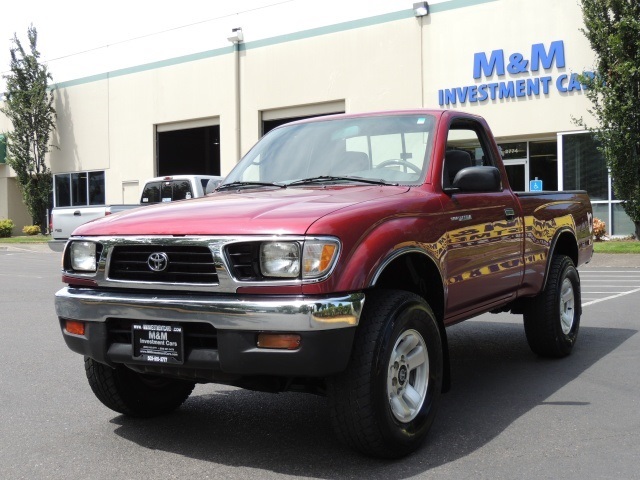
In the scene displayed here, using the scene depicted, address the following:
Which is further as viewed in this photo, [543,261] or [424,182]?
[543,261]

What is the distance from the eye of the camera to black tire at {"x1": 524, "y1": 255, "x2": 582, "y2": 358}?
6.49 meters

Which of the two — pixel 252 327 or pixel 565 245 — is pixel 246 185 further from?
pixel 565 245

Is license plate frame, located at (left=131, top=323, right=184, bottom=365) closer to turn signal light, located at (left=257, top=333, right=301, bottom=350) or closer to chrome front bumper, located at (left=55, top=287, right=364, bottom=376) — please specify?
chrome front bumper, located at (left=55, top=287, right=364, bottom=376)

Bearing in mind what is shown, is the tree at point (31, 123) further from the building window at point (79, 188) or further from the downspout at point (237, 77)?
the downspout at point (237, 77)

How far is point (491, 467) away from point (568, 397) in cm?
167

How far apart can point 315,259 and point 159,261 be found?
84 centimetres

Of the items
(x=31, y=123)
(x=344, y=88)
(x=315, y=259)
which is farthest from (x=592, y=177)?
(x=31, y=123)

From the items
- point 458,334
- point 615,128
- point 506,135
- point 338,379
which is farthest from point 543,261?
point 506,135

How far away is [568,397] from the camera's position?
213 inches

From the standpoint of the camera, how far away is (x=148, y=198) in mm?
18703

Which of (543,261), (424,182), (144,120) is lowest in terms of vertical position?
(543,261)

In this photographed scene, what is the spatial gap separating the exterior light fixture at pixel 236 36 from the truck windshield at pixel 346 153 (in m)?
24.7

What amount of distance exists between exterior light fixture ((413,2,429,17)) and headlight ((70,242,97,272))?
2144cm

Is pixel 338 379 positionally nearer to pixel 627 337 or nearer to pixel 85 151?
pixel 627 337
